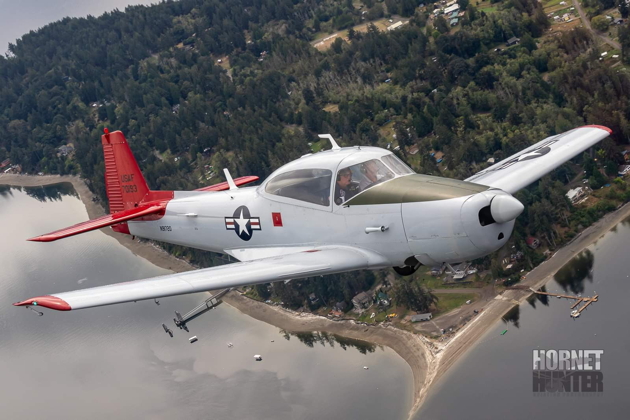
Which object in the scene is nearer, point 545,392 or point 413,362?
point 545,392

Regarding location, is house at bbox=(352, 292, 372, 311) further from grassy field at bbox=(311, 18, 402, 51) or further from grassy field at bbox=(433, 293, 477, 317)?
grassy field at bbox=(311, 18, 402, 51)

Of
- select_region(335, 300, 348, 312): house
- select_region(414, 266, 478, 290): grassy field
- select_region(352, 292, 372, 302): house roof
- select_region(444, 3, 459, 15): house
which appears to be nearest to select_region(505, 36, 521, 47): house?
select_region(444, 3, 459, 15): house

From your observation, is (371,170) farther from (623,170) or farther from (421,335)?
(623,170)

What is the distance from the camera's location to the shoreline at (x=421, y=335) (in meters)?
47.5

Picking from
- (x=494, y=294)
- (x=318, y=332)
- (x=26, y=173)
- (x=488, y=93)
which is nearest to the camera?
(x=494, y=294)

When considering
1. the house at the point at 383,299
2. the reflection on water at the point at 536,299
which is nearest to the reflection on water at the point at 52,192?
the house at the point at 383,299

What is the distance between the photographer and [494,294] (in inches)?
1977

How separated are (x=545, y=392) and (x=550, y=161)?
85.2 ft

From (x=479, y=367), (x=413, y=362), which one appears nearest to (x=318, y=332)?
(x=413, y=362)

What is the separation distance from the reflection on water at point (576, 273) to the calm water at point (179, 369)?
12200 millimetres

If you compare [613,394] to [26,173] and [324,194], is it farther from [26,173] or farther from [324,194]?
[26,173]

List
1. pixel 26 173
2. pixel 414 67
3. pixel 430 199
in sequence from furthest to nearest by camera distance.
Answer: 1. pixel 26 173
2. pixel 414 67
3. pixel 430 199

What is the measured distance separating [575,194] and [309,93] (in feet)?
129

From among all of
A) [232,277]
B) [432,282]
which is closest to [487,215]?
[232,277]
